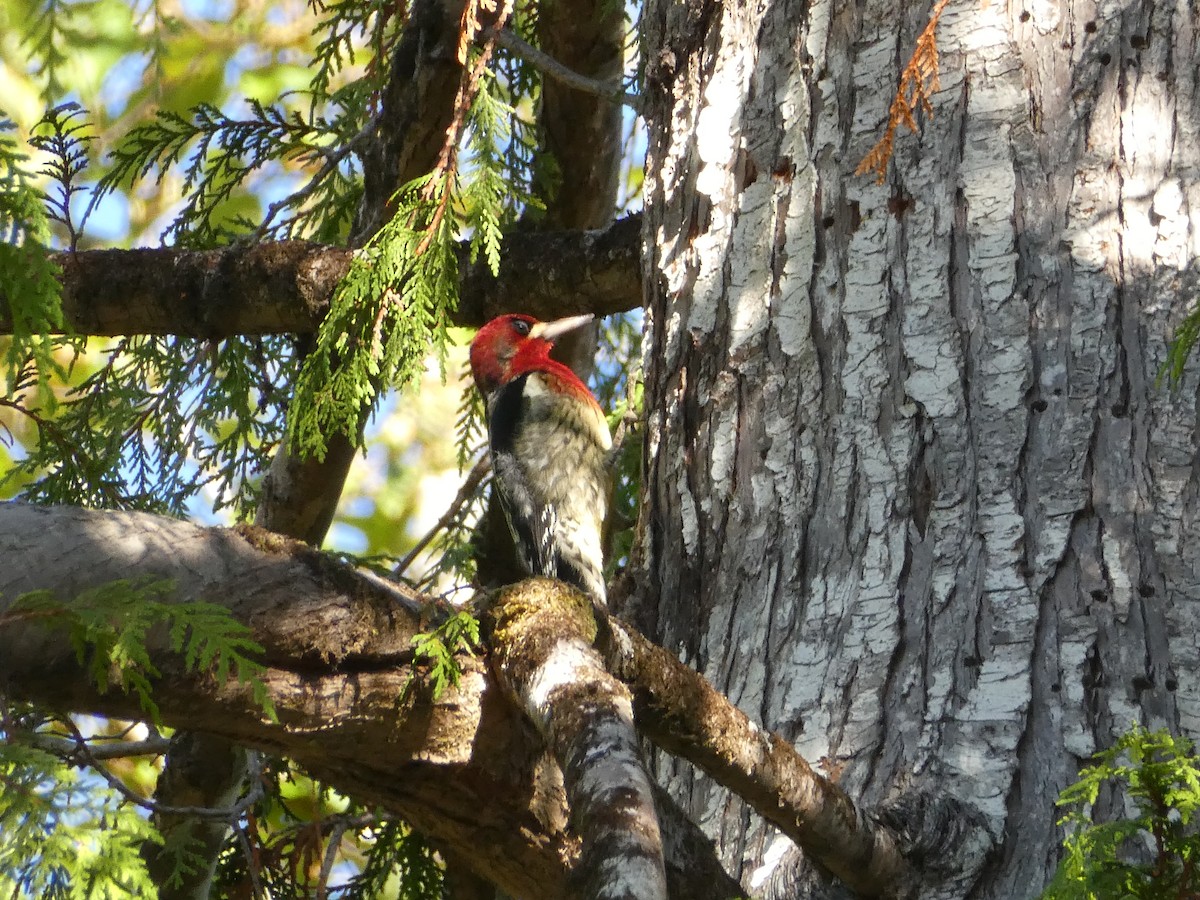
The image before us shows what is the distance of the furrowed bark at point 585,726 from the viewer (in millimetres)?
1444

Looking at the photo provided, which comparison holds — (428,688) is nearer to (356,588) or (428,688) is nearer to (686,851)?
(356,588)

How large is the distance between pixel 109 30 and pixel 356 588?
5.61m

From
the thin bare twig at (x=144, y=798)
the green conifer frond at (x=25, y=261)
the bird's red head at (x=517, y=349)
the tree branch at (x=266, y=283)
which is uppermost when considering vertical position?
the bird's red head at (x=517, y=349)

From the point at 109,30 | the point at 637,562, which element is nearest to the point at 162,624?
the point at 637,562

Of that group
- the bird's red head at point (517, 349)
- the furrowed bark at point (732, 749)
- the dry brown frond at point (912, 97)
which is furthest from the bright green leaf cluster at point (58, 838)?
the bird's red head at point (517, 349)

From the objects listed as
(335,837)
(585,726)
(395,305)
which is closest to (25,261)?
(585,726)

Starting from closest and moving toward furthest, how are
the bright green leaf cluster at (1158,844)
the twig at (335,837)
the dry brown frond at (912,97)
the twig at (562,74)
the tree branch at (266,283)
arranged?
the bright green leaf cluster at (1158,844) < the dry brown frond at (912,97) < the twig at (335,837) < the twig at (562,74) < the tree branch at (266,283)

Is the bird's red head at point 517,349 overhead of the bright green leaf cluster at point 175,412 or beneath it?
overhead

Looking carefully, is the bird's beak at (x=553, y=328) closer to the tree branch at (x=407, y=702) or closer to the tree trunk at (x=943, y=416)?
the tree trunk at (x=943, y=416)

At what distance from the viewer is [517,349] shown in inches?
211

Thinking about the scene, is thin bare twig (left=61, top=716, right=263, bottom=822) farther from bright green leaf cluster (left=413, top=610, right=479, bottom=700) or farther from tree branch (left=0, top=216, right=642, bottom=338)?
tree branch (left=0, top=216, right=642, bottom=338)

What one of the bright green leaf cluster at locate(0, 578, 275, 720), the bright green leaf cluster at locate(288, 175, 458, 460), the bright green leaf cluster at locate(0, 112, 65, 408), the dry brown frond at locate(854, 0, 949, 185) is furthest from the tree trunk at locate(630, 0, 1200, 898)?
the bright green leaf cluster at locate(0, 112, 65, 408)

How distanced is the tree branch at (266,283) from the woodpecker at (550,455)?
3.05 feet

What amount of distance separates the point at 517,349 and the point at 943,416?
3085 mm
